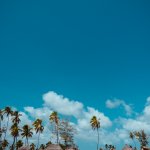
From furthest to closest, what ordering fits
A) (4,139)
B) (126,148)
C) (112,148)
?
(112,148) → (4,139) → (126,148)

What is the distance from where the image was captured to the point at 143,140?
110 metres

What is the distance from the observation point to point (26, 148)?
59.2 m

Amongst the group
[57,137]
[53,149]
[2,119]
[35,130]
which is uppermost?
[2,119]

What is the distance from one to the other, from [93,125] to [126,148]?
118 feet

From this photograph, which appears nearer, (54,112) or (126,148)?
(126,148)

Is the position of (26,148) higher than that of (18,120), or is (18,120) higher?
(18,120)

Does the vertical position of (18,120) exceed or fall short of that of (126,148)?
it exceeds it

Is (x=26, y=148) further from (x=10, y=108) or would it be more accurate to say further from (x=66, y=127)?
(x=10, y=108)

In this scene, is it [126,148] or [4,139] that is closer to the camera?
[126,148]

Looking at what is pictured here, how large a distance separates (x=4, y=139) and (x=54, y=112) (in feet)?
107

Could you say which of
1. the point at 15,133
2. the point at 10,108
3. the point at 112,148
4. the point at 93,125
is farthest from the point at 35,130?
the point at 112,148

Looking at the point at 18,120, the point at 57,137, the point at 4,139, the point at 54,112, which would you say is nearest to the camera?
the point at 57,137

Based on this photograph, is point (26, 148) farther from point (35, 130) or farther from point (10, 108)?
point (10, 108)

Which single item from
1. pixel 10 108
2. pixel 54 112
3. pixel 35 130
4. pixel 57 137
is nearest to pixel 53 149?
pixel 57 137
